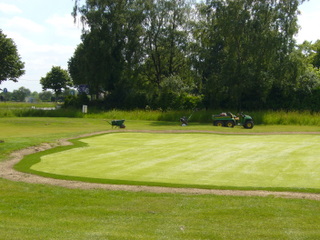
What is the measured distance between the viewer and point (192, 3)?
5616cm

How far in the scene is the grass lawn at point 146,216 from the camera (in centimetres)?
646

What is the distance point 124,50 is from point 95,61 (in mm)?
4335

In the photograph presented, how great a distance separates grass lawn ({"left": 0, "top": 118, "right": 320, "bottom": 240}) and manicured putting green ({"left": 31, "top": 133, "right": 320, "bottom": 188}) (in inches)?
75.7

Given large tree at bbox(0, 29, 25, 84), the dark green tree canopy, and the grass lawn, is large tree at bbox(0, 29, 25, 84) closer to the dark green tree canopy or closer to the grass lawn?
the dark green tree canopy

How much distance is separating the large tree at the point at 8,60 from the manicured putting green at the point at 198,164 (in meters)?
51.6

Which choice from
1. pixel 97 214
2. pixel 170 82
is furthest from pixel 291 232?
pixel 170 82

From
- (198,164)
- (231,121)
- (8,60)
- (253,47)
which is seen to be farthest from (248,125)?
(8,60)

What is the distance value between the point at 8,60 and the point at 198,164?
58.9 metres

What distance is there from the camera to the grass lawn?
646 centimetres

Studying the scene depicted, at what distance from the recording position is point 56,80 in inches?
3797

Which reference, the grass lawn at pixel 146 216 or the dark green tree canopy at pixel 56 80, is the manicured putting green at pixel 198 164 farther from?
the dark green tree canopy at pixel 56 80

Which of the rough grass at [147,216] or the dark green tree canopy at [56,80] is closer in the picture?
the rough grass at [147,216]

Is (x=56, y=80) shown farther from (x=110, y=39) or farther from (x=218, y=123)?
(x=218, y=123)

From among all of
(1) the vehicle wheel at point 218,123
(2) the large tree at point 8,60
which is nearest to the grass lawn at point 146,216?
(1) the vehicle wheel at point 218,123
